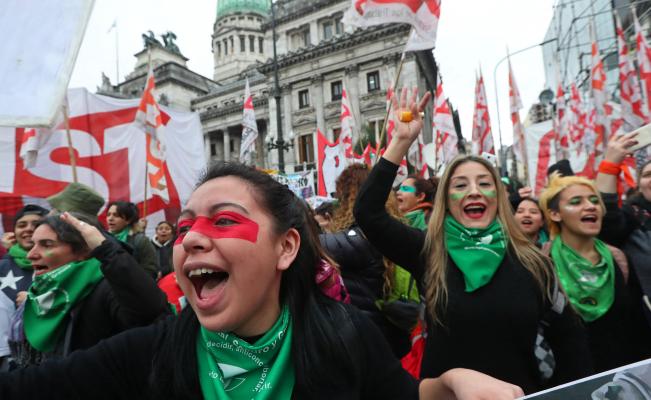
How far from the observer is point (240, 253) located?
4.12ft

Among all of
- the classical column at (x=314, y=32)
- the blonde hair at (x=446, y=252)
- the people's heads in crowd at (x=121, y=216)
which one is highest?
the classical column at (x=314, y=32)

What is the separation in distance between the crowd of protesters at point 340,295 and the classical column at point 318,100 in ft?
104

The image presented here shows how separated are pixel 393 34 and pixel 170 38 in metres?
41.0

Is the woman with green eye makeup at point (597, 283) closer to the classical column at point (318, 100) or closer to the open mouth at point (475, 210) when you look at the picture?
the open mouth at point (475, 210)

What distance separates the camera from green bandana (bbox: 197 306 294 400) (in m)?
1.20

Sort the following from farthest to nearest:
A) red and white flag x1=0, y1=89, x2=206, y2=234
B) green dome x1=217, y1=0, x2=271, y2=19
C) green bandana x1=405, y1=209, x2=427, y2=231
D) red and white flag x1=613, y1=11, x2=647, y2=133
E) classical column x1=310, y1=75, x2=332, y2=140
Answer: green dome x1=217, y1=0, x2=271, y2=19, classical column x1=310, y1=75, x2=332, y2=140, red and white flag x1=613, y1=11, x2=647, y2=133, red and white flag x1=0, y1=89, x2=206, y2=234, green bandana x1=405, y1=209, x2=427, y2=231

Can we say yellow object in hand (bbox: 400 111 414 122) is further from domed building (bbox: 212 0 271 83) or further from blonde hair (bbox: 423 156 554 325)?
domed building (bbox: 212 0 271 83)

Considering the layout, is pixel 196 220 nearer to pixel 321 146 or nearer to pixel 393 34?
pixel 321 146

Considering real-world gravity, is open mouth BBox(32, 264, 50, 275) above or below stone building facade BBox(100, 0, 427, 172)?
below

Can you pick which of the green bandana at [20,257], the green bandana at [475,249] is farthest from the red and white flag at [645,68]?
the green bandana at [20,257]

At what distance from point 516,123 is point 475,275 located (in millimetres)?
9901

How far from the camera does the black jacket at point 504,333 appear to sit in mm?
1917

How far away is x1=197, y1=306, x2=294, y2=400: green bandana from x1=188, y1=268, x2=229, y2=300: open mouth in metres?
0.13

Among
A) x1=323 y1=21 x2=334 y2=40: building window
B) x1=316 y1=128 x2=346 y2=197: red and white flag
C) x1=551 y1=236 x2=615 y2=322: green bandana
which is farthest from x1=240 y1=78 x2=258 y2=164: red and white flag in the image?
x1=323 y1=21 x2=334 y2=40: building window
